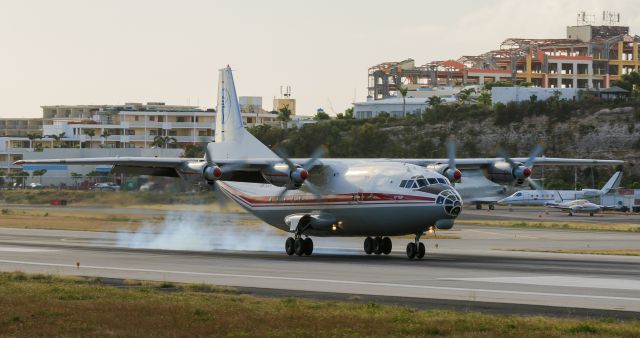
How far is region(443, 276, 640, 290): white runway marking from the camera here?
102 ft

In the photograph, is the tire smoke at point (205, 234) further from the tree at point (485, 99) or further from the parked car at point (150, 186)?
the tree at point (485, 99)

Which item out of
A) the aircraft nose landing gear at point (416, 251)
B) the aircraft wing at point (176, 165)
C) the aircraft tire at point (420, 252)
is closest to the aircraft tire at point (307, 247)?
the aircraft wing at point (176, 165)

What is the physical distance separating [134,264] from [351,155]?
71.9 meters

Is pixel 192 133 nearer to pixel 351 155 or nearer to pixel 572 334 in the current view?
pixel 351 155

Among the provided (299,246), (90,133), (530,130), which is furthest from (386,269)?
(90,133)

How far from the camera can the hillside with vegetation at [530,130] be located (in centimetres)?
13912

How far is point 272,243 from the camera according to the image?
54.3 m

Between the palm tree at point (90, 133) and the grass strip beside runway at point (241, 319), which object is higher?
the palm tree at point (90, 133)

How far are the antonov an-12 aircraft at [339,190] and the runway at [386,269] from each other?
4.38 ft

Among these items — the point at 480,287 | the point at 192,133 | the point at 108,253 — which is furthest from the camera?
the point at 192,133

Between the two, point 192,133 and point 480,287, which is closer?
point 480,287

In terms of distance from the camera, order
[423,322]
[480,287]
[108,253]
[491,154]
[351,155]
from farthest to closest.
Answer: [491,154] → [351,155] → [108,253] → [480,287] → [423,322]

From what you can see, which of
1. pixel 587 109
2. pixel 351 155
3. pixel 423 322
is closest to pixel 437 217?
pixel 423 322

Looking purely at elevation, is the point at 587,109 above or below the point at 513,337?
above
